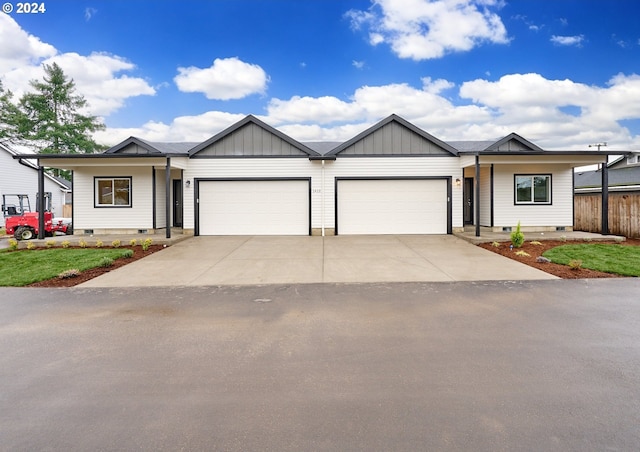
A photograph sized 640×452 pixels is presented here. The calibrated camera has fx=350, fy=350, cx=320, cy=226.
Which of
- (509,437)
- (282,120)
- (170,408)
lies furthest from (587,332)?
(282,120)

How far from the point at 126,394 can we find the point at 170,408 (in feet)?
1.69

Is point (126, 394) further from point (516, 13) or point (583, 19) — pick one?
point (583, 19)

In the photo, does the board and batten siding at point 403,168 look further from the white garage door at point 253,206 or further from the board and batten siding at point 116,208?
the board and batten siding at point 116,208

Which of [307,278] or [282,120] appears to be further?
[282,120]

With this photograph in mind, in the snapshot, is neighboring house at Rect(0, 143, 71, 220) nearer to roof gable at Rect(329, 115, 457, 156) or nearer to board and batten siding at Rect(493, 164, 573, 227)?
roof gable at Rect(329, 115, 457, 156)

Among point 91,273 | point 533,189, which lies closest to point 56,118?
point 91,273

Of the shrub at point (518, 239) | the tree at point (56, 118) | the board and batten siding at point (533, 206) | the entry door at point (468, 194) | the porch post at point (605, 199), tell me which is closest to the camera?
the shrub at point (518, 239)

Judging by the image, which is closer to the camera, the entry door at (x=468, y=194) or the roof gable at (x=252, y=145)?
the roof gable at (x=252, y=145)

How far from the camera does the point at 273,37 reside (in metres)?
16.8

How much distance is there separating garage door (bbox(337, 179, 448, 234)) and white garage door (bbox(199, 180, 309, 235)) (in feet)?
6.65

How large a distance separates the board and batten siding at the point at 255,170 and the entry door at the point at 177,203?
7.67ft

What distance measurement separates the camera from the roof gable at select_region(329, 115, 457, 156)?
14.5 meters

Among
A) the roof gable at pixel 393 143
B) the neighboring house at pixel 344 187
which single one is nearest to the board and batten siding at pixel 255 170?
the neighboring house at pixel 344 187

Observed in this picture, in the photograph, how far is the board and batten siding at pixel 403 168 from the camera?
14.6 m
